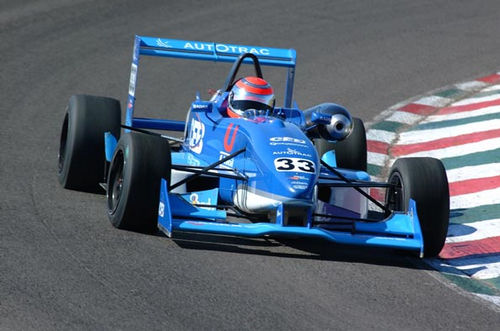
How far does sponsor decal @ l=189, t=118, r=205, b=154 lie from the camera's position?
8.93 metres

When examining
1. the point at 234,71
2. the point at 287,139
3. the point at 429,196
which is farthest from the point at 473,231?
the point at 234,71

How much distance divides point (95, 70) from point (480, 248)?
6.79 meters

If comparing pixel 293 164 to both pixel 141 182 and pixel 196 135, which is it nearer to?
pixel 141 182

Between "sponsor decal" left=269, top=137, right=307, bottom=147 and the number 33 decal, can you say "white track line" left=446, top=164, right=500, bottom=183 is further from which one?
the number 33 decal

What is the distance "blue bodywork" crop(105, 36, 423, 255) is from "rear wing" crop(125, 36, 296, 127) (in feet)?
2.97

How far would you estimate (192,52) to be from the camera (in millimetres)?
10000

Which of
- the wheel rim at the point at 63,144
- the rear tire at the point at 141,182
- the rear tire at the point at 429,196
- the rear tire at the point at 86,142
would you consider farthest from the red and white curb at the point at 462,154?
the wheel rim at the point at 63,144

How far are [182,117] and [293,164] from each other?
15.2 feet

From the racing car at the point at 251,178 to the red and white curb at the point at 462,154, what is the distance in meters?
0.45

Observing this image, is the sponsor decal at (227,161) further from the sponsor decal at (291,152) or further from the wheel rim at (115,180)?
the wheel rim at (115,180)

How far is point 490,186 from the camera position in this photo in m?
10.1

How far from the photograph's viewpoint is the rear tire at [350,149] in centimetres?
973

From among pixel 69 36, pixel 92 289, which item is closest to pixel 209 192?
pixel 92 289

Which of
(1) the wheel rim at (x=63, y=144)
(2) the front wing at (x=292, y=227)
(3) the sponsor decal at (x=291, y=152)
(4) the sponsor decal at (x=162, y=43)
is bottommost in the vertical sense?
(2) the front wing at (x=292, y=227)
